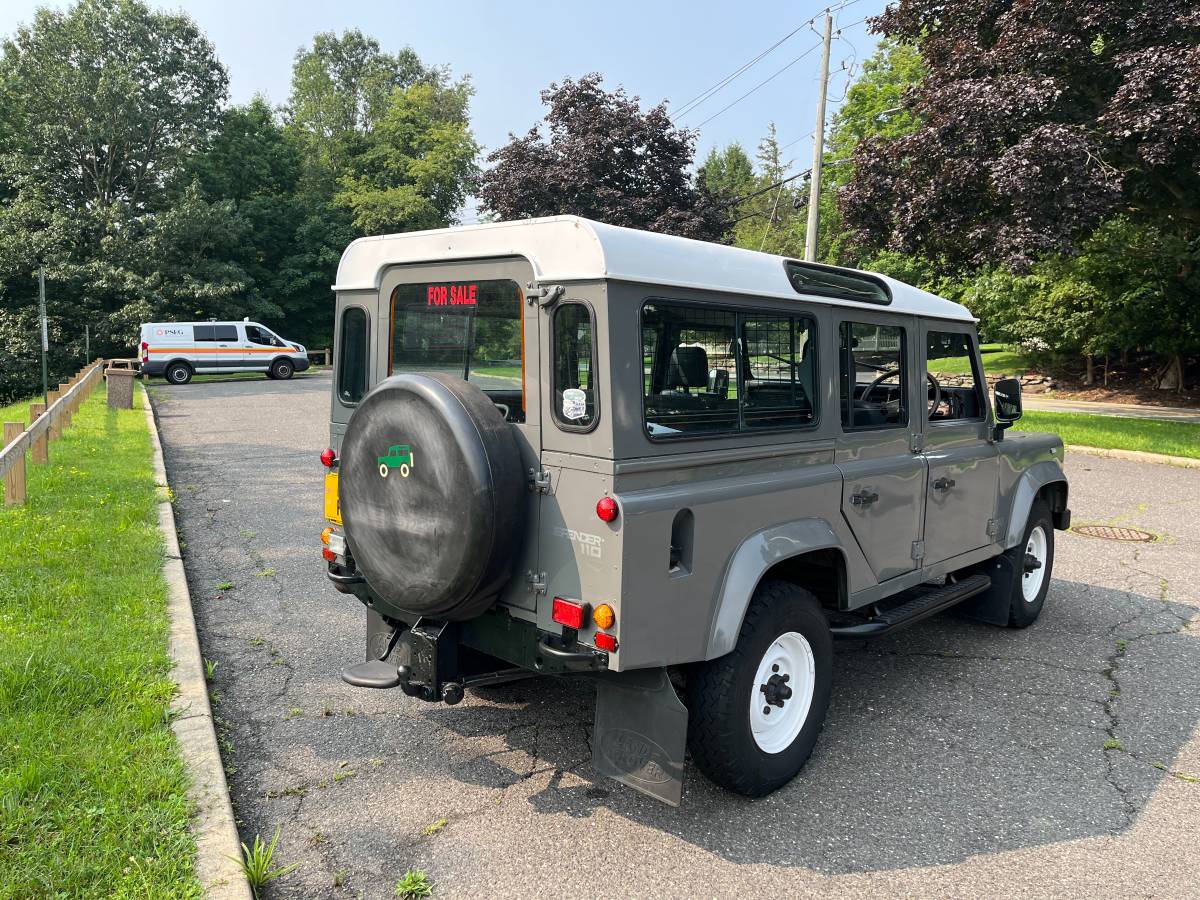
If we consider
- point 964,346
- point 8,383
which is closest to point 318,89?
point 8,383

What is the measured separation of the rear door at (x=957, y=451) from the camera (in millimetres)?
4512

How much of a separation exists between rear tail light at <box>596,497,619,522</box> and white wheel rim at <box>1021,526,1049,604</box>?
372 centimetres

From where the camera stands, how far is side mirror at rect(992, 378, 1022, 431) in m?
4.88

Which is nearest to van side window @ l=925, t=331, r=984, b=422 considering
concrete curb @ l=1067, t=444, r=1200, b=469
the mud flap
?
the mud flap

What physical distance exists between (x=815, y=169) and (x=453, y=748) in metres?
18.7

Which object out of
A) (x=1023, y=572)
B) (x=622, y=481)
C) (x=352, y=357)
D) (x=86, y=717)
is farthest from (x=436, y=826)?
(x=1023, y=572)

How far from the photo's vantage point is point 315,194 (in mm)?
40844

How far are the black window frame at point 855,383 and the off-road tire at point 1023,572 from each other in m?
1.49

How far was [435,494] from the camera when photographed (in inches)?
121

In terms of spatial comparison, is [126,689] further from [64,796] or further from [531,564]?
[531,564]

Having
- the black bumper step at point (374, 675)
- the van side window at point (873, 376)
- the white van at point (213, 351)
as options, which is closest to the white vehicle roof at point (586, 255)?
the van side window at point (873, 376)

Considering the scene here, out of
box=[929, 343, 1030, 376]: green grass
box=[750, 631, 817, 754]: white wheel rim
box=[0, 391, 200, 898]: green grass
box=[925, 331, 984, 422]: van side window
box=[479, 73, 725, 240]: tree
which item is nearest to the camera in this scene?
box=[0, 391, 200, 898]: green grass

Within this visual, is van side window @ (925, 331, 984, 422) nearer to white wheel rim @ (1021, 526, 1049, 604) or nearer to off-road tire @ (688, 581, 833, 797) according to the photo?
white wheel rim @ (1021, 526, 1049, 604)

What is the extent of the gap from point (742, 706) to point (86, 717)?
8.98 feet
